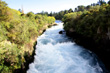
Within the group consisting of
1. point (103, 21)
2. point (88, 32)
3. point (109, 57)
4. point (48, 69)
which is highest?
point (103, 21)

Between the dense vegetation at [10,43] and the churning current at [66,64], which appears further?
the churning current at [66,64]

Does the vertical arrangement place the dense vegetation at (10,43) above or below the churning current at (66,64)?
above

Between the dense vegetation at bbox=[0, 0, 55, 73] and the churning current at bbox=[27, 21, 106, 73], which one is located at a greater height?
the dense vegetation at bbox=[0, 0, 55, 73]

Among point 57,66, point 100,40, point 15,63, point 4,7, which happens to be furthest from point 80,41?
point 4,7

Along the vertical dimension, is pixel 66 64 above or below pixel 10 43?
below

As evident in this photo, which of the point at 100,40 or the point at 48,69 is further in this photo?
the point at 100,40

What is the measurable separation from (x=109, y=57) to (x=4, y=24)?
14802 millimetres

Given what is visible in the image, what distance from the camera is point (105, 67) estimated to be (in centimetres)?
1118

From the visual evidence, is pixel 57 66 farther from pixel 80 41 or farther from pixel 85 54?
pixel 80 41

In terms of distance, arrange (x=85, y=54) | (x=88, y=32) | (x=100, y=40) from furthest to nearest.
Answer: (x=88, y=32) < (x=85, y=54) < (x=100, y=40)

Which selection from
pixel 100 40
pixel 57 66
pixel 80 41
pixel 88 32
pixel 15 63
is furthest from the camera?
pixel 80 41

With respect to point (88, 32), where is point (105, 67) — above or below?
below

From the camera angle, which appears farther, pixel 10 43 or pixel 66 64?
pixel 66 64

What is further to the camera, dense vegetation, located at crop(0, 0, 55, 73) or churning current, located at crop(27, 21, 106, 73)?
churning current, located at crop(27, 21, 106, 73)
